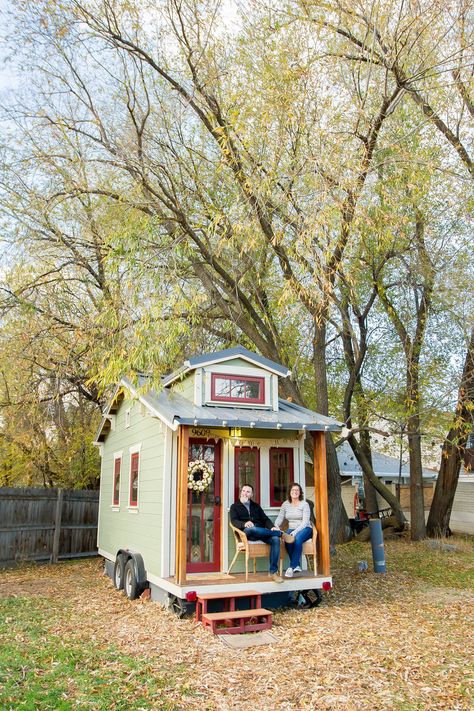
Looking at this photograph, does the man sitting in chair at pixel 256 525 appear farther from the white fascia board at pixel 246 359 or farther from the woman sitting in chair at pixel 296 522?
the white fascia board at pixel 246 359

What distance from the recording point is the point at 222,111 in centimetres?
1026

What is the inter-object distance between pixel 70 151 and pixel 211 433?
6.22 m

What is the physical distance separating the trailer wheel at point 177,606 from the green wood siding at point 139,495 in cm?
56

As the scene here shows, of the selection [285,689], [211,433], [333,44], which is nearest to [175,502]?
[211,433]

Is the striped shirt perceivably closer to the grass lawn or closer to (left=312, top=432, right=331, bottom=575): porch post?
(left=312, top=432, right=331, bottom=575): porch post

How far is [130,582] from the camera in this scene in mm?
8930

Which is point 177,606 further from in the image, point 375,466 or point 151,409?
point 375,466

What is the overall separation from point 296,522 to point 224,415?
6.26 ft

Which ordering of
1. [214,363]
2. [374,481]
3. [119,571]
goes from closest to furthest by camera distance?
[214,363] < [119,571] < [374,481]

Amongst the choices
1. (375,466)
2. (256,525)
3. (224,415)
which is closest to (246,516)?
(256,525)

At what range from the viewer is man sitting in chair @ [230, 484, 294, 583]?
7.79 m

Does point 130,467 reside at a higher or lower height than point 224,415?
lower

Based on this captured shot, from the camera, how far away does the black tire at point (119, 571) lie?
9.49 metres

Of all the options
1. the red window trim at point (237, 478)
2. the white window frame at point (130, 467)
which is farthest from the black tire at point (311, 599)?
the white window frame at point (130, 467)
